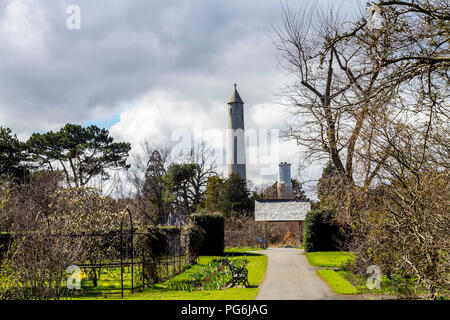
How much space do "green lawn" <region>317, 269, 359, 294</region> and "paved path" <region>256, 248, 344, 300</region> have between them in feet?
0.62

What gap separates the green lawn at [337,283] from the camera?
41.9 ft

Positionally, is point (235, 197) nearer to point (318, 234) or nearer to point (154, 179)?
Result: point (154, 179)

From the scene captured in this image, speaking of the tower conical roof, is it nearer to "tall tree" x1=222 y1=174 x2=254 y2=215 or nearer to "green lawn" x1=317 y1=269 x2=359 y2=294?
"tall tree" x1=222 y1=174 x2=254 y2=215

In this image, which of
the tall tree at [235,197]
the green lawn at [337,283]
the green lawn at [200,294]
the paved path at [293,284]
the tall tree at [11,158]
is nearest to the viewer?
the green lawn at [200,294]

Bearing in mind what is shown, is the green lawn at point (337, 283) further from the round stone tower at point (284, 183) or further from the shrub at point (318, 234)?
the round stone tower at point (284, 183)

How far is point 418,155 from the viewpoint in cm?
832

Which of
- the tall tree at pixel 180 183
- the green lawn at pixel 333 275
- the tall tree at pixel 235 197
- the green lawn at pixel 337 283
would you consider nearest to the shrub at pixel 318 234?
the green lawn at pixel 333 275

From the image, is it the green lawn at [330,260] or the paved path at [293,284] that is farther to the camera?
the green lawn at [330,260]

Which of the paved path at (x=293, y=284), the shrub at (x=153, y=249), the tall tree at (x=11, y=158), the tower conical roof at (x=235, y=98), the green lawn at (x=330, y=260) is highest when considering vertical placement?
the tower conical roof at (x=235, y=98)

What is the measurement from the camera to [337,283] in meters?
14.2

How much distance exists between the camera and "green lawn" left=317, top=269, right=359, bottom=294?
1278 cm

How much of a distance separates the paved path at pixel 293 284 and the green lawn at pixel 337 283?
0.19 meters

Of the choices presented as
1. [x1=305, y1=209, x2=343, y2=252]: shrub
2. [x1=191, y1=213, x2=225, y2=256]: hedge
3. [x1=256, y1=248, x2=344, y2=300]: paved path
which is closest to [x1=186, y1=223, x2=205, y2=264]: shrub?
[x1=191, y1=213, x2=225, y2=256]: hedge

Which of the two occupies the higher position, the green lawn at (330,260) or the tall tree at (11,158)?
the tall tree at (11,158)
